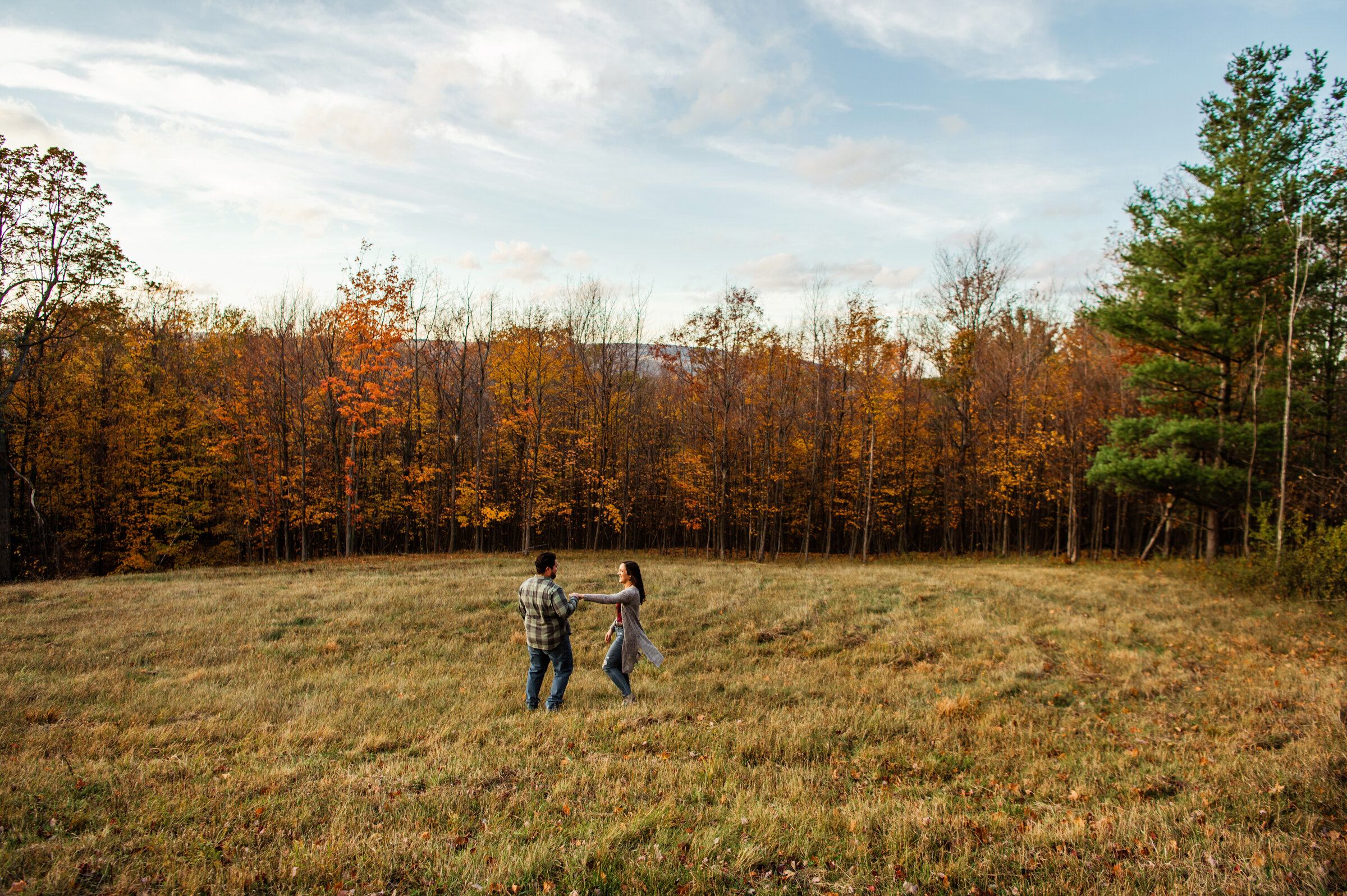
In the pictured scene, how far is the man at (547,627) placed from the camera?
309 inches

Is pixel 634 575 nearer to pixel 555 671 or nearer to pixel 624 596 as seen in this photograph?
pixel 624 596

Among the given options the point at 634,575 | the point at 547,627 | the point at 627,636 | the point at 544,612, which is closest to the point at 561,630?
the point at 547,627

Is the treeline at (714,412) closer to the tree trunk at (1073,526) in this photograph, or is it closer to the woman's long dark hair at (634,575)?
the tree trunk at (1073,526)

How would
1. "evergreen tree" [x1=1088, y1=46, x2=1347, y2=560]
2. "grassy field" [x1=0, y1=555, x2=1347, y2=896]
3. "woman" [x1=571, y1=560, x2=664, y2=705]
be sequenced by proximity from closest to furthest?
"grassy field" [x1=0, y1=555, x2=1347, y2=896] → "woman" [x1=571, y1=560, x2=664, y2=705] → "evergreen tree" [x1=1088, y1=46, x2=1347, y2=560]

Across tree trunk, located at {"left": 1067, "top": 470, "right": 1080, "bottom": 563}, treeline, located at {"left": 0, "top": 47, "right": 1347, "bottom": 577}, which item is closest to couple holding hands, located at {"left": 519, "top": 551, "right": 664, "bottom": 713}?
treeline, located at {"left": 0, "top": 47, "right": 1347, "bottom": 577}

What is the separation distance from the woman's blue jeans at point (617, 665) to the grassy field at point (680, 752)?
0.34 m

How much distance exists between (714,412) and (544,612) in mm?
22808

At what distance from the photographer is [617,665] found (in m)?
8.77

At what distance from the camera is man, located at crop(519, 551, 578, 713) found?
25.7ft

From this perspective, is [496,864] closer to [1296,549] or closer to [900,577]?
[900,577]

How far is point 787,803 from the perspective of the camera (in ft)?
17.5

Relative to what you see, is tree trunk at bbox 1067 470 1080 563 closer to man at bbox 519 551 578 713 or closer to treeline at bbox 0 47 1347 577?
treeline at bbox 0 47 1347 577

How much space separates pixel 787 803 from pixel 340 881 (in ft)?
11.2

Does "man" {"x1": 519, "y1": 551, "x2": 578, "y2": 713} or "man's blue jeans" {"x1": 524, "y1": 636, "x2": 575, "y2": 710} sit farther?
"man's blue jeans" {"x1": 524, "y1": 636, "x2": 575, "y2": 710}
